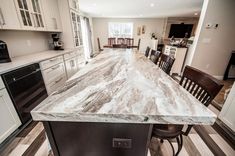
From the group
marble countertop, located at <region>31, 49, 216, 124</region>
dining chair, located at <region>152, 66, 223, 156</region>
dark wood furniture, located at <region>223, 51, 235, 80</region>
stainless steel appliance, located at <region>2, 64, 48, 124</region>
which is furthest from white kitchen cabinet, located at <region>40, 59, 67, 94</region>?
dark wood furniture, located at <region>223, 51, 235, 80</region>

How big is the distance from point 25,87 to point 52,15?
2001mm

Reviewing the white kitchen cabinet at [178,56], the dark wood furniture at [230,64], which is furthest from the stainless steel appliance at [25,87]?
the dark wood furniture at [230,64]

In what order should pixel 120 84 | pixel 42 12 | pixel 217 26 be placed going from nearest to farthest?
pixel 120 84
pixel 42 12
pixel 217 26

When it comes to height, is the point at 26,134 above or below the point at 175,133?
below

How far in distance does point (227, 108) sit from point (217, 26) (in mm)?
2314

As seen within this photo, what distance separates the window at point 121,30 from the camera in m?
8.01

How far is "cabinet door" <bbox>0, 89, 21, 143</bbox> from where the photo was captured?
1.37 meters

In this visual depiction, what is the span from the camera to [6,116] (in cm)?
142

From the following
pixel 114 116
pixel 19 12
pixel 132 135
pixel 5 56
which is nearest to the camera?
pixel 114 116

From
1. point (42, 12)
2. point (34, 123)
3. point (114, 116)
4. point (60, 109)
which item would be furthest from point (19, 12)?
point (114, 116)

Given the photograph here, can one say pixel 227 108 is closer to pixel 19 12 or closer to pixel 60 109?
pixel 60 109

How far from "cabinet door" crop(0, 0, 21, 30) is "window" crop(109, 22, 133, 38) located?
265 inches

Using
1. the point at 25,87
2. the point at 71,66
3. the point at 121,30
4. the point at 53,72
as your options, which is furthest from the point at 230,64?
the point at 121,30

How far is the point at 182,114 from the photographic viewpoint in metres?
0.55
